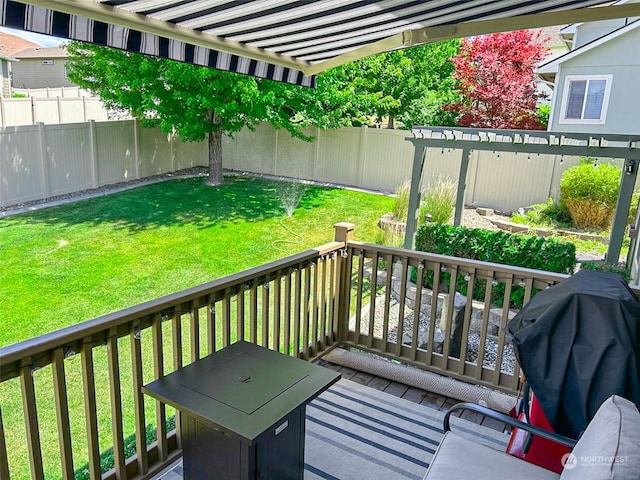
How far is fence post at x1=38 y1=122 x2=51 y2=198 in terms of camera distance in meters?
9.80

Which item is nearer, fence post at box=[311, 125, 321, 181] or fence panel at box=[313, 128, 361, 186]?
fence panel at box=[313, 128, 361, 186]

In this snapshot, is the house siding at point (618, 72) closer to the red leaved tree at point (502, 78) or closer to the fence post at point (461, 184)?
the red leaved tree at point (502, 78)

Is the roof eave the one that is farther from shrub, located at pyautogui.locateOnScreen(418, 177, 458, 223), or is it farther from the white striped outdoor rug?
shrub, located at pyautogui.locateOnScreen(418, 177, 458, 223)

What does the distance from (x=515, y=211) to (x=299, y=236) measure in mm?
5391

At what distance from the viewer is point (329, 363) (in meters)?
3.83

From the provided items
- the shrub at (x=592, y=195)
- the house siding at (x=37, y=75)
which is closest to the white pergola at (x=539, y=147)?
the shrub at (x=592, y=195)

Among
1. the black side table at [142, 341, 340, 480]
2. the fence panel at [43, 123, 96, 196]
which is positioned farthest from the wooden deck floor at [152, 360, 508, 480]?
the fence panel at [43, 123, 96, 196]

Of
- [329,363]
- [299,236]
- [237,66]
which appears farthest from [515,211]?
[237,66]

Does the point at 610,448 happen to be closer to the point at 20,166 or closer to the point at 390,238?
the point at 390,238

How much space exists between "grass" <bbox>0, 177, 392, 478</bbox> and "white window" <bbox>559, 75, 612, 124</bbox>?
5484 millimetres

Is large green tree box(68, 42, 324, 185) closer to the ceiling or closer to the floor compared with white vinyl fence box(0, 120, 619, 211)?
closer to the ceiling

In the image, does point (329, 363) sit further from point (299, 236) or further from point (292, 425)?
point (299, 236)

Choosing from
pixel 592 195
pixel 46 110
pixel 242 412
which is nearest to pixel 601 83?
pixel 592 195

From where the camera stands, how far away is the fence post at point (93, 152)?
10.9 m
